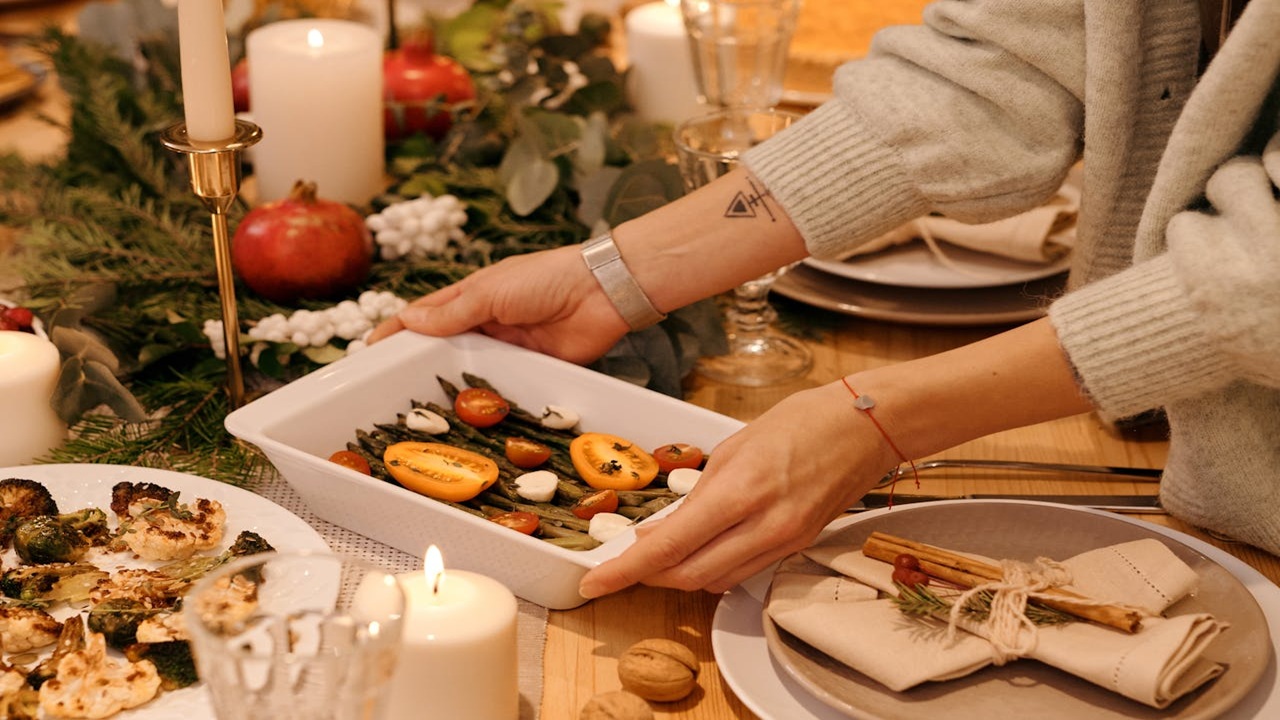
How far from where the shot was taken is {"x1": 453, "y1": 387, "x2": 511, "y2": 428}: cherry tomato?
3.66 feet

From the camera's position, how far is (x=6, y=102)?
6.63ft

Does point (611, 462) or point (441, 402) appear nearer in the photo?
point (611, 462)

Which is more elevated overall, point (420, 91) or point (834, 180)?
point (834, 180)

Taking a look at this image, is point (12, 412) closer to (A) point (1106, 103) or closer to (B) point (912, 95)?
(B) point (912, 95)

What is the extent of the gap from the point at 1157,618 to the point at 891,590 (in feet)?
0.53

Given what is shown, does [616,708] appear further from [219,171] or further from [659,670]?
[219,171]

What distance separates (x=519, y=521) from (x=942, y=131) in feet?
1.68

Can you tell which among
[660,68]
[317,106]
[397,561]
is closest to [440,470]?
[397,561]

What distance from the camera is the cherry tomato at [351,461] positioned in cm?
102

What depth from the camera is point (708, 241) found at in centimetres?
121

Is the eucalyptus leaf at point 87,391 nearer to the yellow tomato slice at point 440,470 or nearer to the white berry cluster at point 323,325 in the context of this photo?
the white berry cluster at point 323,325

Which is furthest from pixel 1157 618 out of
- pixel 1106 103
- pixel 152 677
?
pixel 152 677

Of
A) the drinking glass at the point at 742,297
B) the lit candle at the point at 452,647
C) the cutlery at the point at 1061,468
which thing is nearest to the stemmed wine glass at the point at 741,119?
the drinking glass at the point at 742,297

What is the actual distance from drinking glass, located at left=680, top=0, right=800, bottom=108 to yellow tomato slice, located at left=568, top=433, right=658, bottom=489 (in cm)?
65
